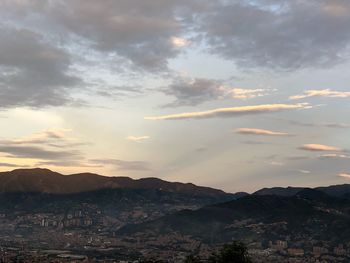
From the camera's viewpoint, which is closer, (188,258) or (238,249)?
(238,249)

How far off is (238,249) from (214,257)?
718cm

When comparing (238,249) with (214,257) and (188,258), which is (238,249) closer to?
(214,257)

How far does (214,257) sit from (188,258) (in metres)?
7.04

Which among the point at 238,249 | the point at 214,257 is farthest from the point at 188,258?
the point at 238,249

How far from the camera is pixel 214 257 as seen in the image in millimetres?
108875

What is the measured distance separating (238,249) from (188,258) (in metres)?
14.1

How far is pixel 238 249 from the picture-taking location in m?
105

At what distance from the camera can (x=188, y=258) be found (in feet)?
367
